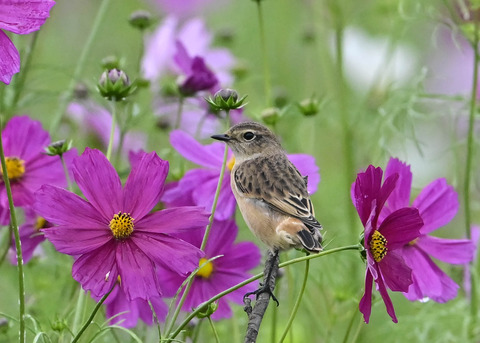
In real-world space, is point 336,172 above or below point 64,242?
below

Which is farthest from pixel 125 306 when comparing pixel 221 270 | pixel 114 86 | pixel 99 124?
pixel 99 124

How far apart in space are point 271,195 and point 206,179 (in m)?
0.16

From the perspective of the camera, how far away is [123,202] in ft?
2.19

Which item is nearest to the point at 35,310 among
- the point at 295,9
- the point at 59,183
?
the point at 59,183

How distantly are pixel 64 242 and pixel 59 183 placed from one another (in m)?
0.25

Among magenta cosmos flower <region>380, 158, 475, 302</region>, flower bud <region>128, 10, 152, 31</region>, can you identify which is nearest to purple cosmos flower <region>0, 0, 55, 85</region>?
magenta cosmos flower <region>380, 158, 475, 302</region>

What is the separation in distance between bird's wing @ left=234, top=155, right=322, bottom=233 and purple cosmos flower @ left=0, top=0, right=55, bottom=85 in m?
0.21

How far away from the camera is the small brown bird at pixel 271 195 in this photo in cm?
67

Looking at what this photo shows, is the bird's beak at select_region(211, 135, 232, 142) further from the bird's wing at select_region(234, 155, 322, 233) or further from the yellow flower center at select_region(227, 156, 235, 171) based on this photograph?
the yellow flower center at select_region(227, 156, 235, 171)

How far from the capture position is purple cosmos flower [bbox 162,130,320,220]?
2.75 feet

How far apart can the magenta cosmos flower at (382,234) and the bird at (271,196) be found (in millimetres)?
38

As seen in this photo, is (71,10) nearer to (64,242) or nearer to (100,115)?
(100,115)

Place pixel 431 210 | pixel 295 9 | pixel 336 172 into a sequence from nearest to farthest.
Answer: pixel 431 210, pixel 336 172, pixel 295 9

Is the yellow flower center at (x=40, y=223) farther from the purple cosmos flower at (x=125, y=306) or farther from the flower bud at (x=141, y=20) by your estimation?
the flower bud at (x=141, y=20)
